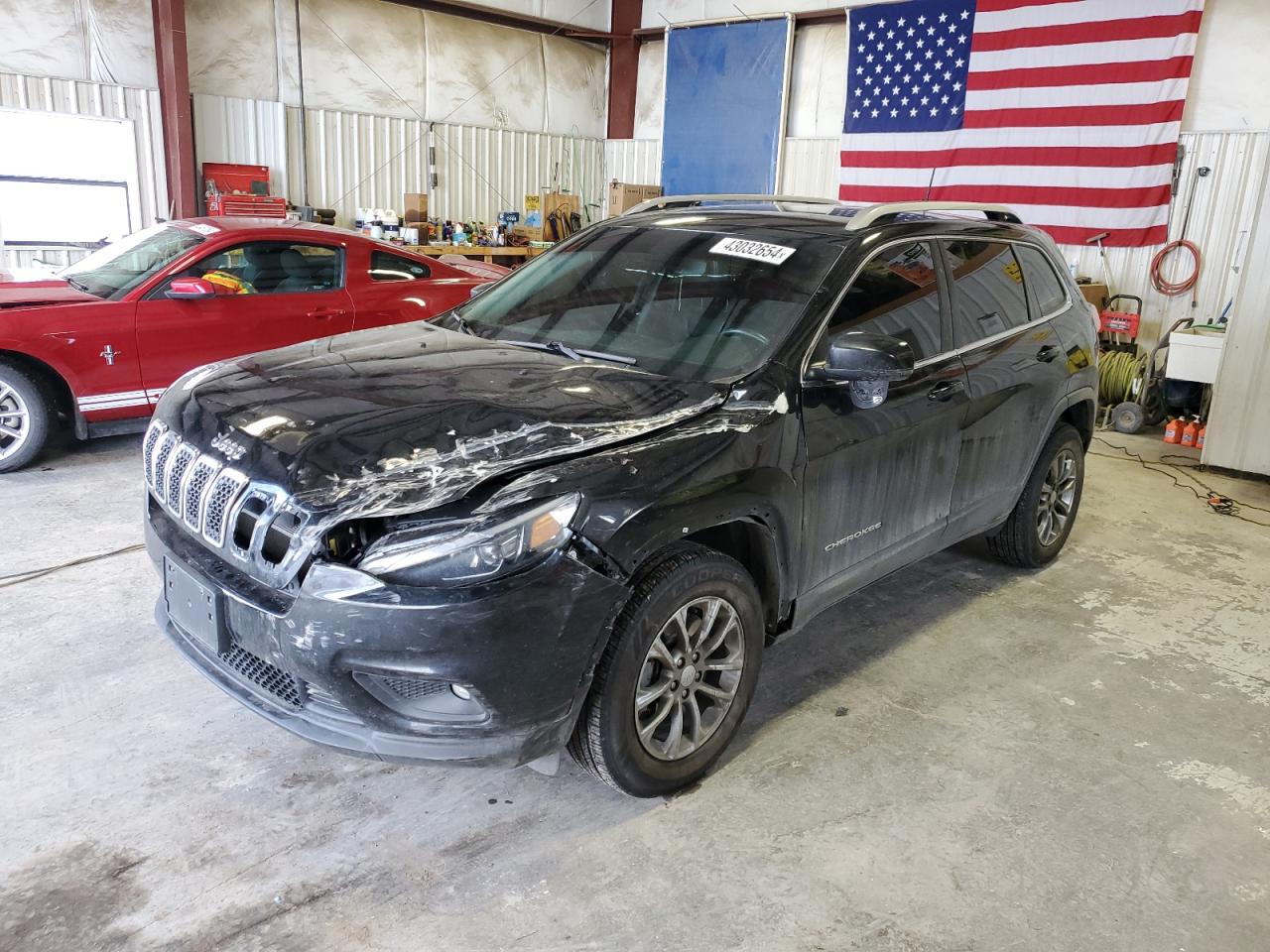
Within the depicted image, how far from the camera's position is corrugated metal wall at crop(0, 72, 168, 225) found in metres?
8.23

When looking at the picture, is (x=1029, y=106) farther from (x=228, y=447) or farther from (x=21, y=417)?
(x=228, y=447)

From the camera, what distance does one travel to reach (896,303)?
122 inches

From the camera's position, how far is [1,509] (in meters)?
4.64

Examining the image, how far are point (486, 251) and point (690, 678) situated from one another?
8938 millimetres

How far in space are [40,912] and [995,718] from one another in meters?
2.74

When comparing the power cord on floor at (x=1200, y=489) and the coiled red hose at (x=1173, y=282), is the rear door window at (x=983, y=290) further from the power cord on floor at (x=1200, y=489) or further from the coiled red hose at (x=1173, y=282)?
the coiled red hose at (x=1173, y=282)

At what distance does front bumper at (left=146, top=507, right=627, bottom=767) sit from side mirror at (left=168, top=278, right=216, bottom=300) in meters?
3.68

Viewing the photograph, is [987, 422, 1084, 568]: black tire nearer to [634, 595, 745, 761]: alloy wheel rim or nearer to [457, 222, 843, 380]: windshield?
[457, 222, 843, 380]: windshield

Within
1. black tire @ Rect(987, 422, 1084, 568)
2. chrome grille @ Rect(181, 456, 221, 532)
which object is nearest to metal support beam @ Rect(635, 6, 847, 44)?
black tire @ Rect(987, 422, 1084, 568)

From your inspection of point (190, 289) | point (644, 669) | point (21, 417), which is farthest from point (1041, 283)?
point (21, 417)

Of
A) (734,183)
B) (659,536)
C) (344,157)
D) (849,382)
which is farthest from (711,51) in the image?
(659,536)

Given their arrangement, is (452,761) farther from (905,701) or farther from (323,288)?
(323,288)

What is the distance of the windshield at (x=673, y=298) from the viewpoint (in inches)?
111

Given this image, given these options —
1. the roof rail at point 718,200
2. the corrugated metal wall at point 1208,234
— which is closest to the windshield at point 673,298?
the roof rail at point 718,200
